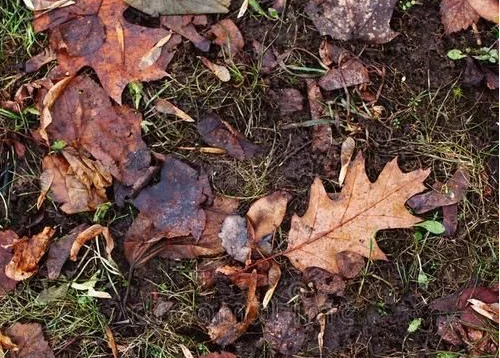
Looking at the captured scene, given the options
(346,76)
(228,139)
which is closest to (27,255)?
(228,139)

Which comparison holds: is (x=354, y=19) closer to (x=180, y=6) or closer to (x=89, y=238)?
(x=180, y=6)

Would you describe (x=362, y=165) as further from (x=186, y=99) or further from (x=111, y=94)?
(x=111, y=94)

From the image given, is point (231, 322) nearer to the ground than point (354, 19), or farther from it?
nearer to the ground

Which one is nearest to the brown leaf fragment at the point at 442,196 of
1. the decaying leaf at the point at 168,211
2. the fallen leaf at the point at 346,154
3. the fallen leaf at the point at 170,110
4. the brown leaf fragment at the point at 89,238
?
the fallen leaf at the point at 346,154

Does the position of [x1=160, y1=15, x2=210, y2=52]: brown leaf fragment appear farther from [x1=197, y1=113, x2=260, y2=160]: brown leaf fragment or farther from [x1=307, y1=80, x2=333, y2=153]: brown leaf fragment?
[x1=307, y1=80, x2=333, y2=153]: brown leaf fragment

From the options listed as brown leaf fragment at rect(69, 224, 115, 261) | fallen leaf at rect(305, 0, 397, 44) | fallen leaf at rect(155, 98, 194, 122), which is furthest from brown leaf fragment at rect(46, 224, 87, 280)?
fallen leaf at rect(305, 0, 397, 44)

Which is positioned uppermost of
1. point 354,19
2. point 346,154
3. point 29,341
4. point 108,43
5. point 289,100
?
point 354,19
